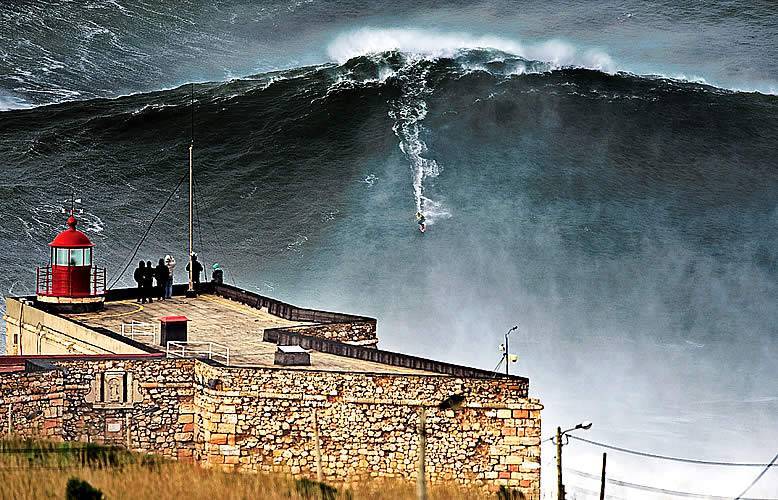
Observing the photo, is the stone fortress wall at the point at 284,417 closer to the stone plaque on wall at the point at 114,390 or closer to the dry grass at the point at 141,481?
the stone plaque on wall at the point at 114,390

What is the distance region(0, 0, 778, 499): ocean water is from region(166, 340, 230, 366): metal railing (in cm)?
1084

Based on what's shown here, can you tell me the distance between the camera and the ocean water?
178ft

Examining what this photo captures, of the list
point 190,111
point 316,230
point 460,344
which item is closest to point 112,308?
point 460,344

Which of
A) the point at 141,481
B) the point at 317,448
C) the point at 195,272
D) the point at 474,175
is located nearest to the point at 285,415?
the point at 317,448

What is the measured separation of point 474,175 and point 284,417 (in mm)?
39550

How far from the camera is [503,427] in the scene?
99.9 ft

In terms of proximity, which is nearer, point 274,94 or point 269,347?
point 269,347

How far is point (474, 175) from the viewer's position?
69.8m

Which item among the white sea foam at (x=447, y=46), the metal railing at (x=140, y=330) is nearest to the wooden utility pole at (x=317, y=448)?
the metal railing at (x=140, y=330)

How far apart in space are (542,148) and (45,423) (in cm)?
4510

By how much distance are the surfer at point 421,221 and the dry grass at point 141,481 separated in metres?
35.3

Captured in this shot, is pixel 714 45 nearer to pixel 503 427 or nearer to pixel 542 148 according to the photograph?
pixel 542 148

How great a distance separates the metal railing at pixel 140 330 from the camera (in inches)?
1433

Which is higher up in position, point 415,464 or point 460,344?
point 460,344
